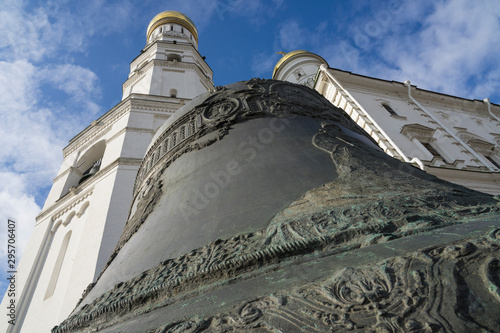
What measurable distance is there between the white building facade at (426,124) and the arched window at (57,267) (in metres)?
11.1

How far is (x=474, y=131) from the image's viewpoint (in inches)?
666

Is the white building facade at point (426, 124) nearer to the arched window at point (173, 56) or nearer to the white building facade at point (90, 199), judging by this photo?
the white building facade at point (90, 199)

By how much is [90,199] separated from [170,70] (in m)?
10.0

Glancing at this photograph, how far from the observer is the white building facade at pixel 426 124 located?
Result: 466 inches

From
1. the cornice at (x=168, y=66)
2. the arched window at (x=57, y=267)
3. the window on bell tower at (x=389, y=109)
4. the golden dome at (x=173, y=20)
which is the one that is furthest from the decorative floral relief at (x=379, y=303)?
the golden dome at (x=173, y=20)

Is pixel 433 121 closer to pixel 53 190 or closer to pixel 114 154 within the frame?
pixel 114 154

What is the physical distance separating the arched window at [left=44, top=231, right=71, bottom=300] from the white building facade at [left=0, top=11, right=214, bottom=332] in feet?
0.09

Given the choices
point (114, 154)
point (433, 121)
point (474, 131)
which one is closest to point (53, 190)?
point (114, 154)

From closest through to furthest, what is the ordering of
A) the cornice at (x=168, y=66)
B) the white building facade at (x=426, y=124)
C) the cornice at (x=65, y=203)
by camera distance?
the white building facade at (x=426, y=124) → the cornice at (x=65, y=203) → the cornice at (x=168, y=66)

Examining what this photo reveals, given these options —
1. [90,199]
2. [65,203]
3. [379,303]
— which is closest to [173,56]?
[65,203]

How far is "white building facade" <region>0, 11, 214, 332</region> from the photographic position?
8750 millimetres

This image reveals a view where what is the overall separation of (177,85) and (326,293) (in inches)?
697

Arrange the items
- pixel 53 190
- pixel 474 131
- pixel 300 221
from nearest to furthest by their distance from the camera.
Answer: pixel 300 221, pixel 53 190, pixel 474 131

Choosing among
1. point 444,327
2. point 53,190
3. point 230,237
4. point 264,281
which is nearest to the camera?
point 444,327
